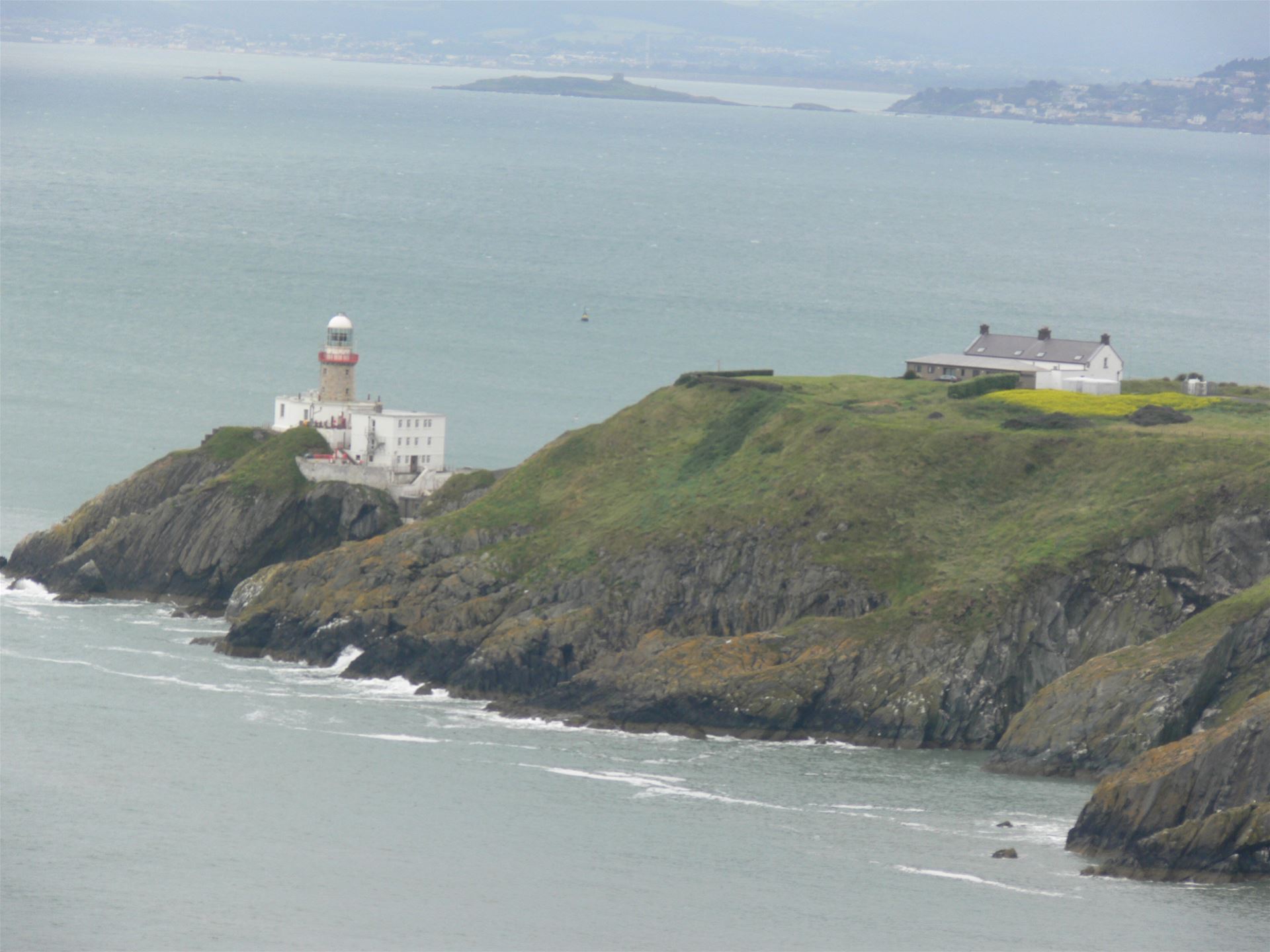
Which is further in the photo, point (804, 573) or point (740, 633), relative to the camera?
point (804, 573)

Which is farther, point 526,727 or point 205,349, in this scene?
point 205,349

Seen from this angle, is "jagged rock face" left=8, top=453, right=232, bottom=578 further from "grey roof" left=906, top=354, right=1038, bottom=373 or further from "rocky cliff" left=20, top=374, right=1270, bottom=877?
"grey roof" left=906, top=354, right=1038, bottom=373

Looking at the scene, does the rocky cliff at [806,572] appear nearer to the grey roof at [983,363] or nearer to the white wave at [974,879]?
the grey roof at [983,363]

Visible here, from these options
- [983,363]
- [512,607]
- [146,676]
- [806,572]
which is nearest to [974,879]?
[806,572]

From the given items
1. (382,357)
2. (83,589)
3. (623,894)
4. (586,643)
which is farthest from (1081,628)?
(382,357)

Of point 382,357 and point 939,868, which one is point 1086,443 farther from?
point 382,357

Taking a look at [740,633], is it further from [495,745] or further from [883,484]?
[495,745]

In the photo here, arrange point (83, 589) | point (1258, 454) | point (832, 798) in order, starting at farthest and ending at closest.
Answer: point (83, 589)
point (1258, 454)
point (832, 798)
